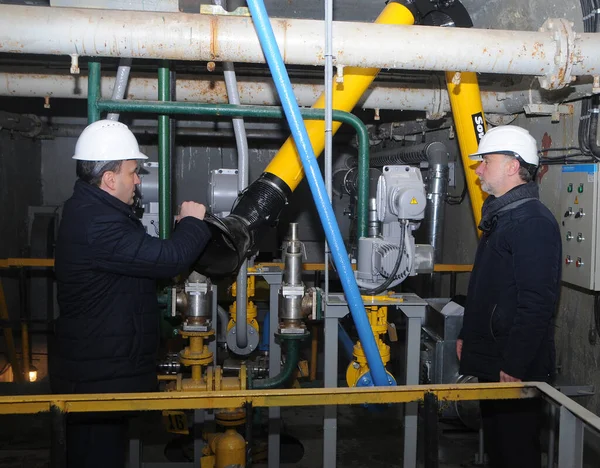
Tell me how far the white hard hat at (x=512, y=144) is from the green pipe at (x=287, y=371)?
149cm

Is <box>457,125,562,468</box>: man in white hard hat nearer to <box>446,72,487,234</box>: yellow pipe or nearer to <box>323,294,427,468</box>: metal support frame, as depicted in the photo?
<box>323,294,427,468</box>: metal support frame

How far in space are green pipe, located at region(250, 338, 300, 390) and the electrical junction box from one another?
1703 millimetres

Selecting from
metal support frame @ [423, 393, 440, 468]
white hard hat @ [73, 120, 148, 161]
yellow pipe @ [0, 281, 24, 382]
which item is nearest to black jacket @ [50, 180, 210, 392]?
white hard hat @ [73, 120, 148, 161]

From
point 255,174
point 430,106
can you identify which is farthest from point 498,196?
point 255,174

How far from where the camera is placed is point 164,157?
3.20m

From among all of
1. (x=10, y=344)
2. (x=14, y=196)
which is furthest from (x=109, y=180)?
(x=14, y=196)

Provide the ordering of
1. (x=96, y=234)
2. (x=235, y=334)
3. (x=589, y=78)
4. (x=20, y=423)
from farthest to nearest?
(x=20, y=423), (x=235, y=334), (x=589, y=78), (x=96, y=234)

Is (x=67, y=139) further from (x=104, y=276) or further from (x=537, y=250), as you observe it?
(x=537, y=250)

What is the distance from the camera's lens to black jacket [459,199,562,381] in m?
2.47

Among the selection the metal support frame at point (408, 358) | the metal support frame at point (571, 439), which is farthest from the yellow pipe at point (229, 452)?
the metal support frame at point (571, 439)

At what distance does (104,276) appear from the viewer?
2.47 meters

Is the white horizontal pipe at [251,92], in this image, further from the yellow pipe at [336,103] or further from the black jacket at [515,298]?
the black jacket at [515,298]

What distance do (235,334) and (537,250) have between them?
6.62ft

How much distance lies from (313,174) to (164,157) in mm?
1057
